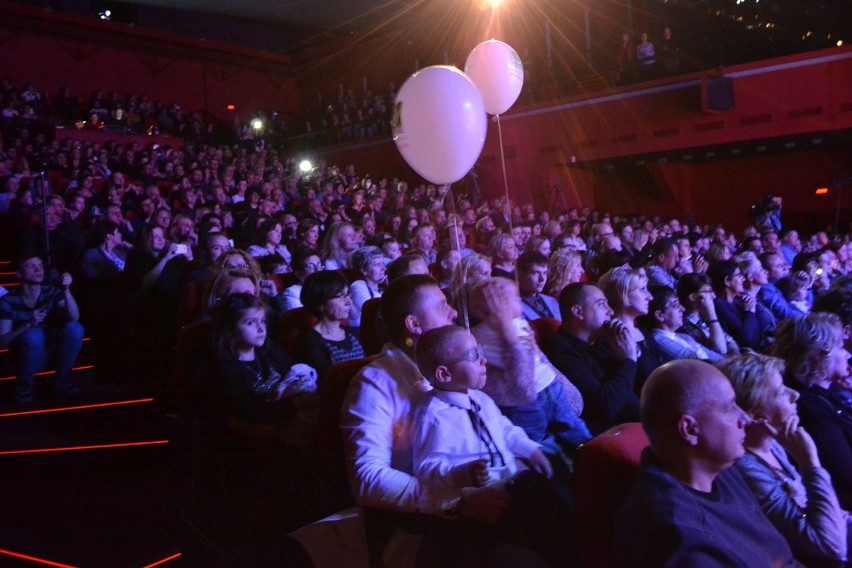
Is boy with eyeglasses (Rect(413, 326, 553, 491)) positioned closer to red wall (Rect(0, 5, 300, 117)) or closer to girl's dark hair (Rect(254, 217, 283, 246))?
girl's dark hair (Rect(254, 217, 283, 246))

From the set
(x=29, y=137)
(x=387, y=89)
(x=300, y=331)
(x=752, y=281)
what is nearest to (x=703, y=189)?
(x=387, y=89)

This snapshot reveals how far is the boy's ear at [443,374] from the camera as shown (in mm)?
1821

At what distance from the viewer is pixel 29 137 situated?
11.1 metres

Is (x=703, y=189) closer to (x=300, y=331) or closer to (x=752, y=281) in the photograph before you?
(x=752, y=281)

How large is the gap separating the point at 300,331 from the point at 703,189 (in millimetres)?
12709

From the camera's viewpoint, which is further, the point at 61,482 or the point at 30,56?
the point at 30,56

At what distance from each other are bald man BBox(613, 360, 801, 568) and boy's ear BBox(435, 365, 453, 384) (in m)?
0.50

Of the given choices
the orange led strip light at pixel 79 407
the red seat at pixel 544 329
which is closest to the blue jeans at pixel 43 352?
the orange led strip light at pixel 79 407

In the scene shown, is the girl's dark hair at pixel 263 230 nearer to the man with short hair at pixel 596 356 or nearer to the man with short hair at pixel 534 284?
the man with short hair at pixel 534 284

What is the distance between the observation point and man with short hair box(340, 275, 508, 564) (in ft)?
5.64

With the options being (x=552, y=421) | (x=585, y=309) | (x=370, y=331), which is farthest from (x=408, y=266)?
(x=552, y=421)

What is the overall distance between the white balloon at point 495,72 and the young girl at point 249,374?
3.23 m

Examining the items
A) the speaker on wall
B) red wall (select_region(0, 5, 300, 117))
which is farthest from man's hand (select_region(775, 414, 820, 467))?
red wall (select_region(0, 5, 300, 117))

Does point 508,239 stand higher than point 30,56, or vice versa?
point 30,56
